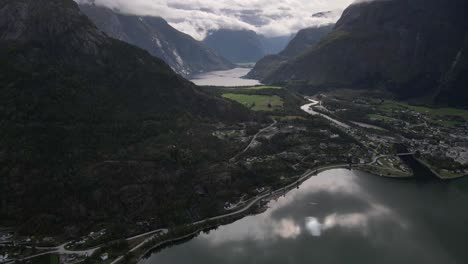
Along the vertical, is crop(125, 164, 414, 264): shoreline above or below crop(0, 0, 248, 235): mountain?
below

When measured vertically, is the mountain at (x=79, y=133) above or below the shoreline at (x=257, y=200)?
above

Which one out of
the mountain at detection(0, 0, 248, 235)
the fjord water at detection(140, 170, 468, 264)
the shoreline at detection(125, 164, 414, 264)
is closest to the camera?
the fjord water at detection(140, 170, 468, 264)

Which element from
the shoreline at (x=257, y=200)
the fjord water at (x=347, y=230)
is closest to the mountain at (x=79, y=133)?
the shoreline at (x=257, y=200)

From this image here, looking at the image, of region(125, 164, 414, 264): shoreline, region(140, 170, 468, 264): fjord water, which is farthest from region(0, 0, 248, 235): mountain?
region(140, 170, 468, 264): fjord water

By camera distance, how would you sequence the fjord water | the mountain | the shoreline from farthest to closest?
the mountain < the shoreline < the fjord water

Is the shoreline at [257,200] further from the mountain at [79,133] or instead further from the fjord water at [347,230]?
the mountain at [79,133]

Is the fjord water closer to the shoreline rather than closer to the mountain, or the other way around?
the shoreline
